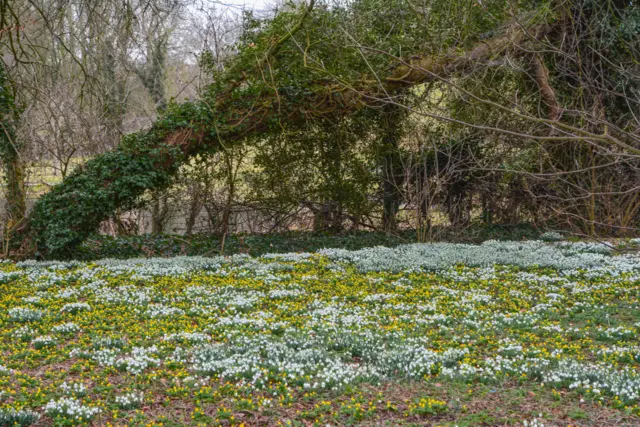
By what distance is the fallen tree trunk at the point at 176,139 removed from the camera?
13109mm

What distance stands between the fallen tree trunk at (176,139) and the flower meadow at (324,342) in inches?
69.2

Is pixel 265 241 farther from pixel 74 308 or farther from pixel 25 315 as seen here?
pixel 25 315

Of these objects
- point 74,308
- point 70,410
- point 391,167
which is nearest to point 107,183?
point 74,308

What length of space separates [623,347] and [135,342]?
5.59 metres

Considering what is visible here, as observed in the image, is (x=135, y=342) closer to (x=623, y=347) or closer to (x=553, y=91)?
(x=623, y=347)

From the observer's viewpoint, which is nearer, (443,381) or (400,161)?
(443,381)

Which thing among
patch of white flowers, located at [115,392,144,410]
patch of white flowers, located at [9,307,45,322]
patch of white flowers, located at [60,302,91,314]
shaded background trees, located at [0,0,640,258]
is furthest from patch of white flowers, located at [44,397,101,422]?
shaded background trees, located at [0,0,640,258]

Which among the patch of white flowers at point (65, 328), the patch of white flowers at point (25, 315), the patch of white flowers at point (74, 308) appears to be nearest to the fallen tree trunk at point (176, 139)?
the patch of white flowers at point (74, 308)

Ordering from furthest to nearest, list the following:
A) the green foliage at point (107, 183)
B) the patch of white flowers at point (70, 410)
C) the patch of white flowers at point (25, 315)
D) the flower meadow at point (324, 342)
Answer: the green foliage at point (107, 183) < the patch of white flowers at point (25, 315) < the flower meadow at point (324, 342) < the patch of white flowers at point (70, 410)

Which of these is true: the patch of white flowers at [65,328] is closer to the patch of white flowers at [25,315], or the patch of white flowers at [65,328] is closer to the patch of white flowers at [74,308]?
the patch of white flowers at [25,315]

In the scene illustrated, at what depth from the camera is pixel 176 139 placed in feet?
46.4

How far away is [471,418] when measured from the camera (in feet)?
16.9

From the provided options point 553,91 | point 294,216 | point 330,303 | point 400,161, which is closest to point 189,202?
point 294,216

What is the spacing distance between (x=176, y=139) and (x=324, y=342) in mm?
8408
